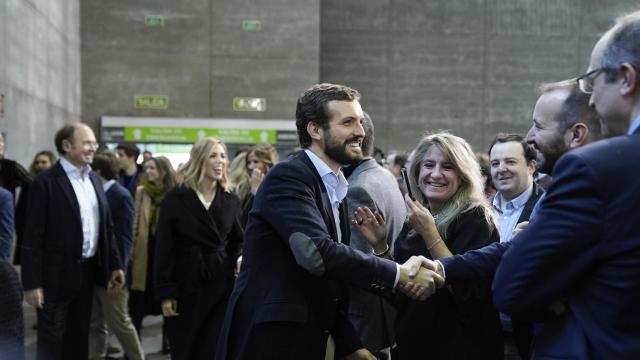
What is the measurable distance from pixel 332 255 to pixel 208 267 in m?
2.66

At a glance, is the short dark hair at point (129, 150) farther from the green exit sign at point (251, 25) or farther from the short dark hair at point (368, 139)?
the green exit sign at point (251, 25)

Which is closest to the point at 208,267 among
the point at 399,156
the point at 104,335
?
the point at 104,335

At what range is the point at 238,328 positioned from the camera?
2.95 m

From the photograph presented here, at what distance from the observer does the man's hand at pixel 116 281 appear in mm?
5879

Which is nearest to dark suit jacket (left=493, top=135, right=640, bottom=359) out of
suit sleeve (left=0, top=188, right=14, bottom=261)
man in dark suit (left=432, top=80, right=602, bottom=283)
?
man in dark suit (left=432, top=80, right=602, bottom=283)

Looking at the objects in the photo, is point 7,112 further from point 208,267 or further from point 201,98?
point 201,98

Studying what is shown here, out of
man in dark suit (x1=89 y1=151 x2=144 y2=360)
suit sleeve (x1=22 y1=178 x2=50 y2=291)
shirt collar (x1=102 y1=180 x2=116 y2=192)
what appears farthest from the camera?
shirt collar (x1=102 y1=180 x2=116 y2=192)

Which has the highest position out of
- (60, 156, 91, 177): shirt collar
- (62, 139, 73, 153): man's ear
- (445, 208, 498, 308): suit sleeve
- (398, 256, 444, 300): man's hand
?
(62, 139, 73, 153): man's ear

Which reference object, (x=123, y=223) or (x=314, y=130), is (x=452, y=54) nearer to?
(x=123, y=223)

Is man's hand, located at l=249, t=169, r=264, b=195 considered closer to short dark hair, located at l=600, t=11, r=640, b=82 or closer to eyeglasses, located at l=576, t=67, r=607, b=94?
eyeglasses, located at l=576, t=67, r=607, b=94

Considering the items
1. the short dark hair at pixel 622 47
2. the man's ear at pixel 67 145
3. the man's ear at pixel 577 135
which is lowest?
the man's ear at pixel 67 145

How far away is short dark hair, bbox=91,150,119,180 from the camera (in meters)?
7.23

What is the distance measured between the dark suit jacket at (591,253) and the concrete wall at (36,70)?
10.3 meters

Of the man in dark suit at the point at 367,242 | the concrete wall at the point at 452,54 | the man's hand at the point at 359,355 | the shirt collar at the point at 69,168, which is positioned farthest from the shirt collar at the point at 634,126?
the concrete wall at the point at 452,54
